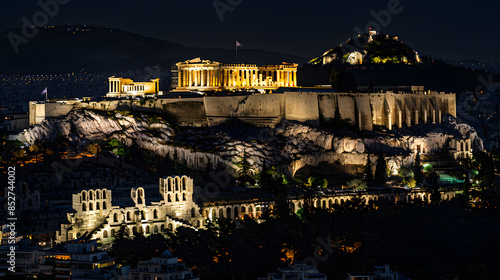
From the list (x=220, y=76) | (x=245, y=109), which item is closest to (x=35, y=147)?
(x=245, y=109)

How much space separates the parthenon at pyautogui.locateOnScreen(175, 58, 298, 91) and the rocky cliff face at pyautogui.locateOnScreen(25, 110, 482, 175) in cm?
1755

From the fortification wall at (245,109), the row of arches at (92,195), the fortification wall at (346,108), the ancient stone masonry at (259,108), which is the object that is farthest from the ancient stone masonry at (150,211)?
the fortification wall at (346,108)

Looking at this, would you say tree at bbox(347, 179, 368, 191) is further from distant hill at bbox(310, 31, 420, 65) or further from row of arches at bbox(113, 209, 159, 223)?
distant hill at bbox(310, 31, 420, 65)

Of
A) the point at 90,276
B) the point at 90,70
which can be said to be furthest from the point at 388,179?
the point at 90,70

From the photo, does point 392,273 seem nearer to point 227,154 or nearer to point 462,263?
point 462,263

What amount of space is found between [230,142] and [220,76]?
996 inches

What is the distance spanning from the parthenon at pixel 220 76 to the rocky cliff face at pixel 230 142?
57.6ft

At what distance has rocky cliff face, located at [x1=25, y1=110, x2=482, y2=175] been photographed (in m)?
106

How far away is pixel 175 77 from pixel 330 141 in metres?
31.8

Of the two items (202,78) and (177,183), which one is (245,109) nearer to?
(202,78)

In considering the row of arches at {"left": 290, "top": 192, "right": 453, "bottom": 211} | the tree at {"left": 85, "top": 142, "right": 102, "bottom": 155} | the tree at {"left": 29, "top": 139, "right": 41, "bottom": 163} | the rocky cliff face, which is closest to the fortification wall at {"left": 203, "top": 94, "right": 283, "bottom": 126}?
the rocky cliff face

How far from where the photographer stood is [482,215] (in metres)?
97.9

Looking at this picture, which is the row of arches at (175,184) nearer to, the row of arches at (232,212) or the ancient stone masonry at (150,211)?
the ancient stone masonry at (150,211)

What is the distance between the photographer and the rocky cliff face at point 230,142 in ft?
348
